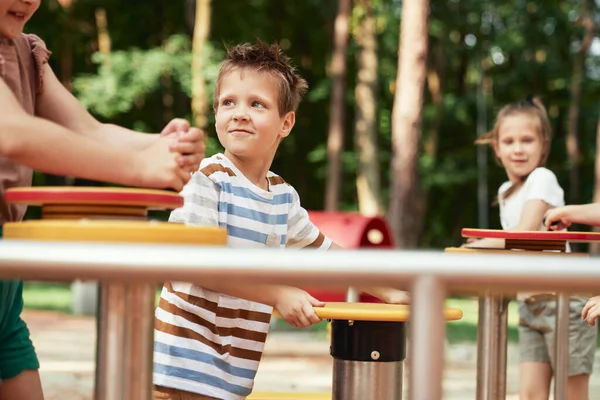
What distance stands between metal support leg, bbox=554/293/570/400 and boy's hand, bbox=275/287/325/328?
1.48 m

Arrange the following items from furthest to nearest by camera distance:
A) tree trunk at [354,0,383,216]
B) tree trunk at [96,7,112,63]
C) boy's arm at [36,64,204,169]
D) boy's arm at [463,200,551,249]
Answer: tree trunk at [96,7,112,63] → tree trunk at [354,0,383,216] → boy's arm at [463,200,551,249] → boy's arm at [36,64,204,169]

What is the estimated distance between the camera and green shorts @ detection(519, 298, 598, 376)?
4535mm

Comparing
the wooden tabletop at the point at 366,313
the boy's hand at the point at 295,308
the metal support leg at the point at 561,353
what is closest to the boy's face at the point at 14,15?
the boy's hand at the point at 295,308

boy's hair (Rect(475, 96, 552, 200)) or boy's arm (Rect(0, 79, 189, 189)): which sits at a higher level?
boy's hair (Rect(475, 96, 552, 200))

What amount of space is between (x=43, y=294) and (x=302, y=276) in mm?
16595

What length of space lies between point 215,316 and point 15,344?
1.72 ft

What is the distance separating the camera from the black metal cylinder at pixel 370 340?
9.75 ft

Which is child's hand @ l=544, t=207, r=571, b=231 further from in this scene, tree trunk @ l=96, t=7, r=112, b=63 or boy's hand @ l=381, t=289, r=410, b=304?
tree trunk @ l=96, t=7, r=112, b=63

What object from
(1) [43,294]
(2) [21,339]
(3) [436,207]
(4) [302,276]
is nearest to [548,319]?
(2) [21,339]

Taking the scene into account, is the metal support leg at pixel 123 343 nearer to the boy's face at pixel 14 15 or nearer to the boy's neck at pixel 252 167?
the boy's face at pixel 14 15

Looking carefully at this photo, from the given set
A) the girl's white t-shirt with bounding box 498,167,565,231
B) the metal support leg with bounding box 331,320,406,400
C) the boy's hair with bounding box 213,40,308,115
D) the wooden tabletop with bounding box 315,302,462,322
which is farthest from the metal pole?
the boy's hair with bounding box 213,40,308,115

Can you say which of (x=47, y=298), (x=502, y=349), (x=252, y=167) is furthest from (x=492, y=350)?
(x=47, y=298)

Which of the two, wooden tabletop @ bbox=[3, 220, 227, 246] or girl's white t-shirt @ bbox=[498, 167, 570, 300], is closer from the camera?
wooden tabletop @ bbox=[3, 220, 227, 246]

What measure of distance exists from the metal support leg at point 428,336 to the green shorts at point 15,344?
1.35 metres
